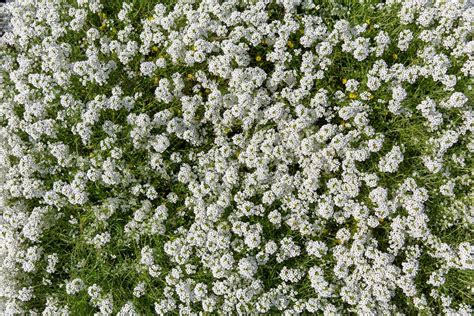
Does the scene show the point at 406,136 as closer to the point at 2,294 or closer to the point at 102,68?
the point at 102,68

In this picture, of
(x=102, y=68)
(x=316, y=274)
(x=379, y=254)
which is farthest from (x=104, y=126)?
(x=379, y=254)

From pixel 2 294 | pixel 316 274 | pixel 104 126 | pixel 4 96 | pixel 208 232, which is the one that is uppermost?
pixel 4 96

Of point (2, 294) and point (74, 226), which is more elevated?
point (74, 226)

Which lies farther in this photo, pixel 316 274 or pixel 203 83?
pixel 203 83

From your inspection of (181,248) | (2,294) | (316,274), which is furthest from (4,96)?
(316,274)

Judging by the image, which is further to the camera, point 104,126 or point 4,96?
point 4,96

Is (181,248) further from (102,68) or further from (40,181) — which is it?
(102,68)
